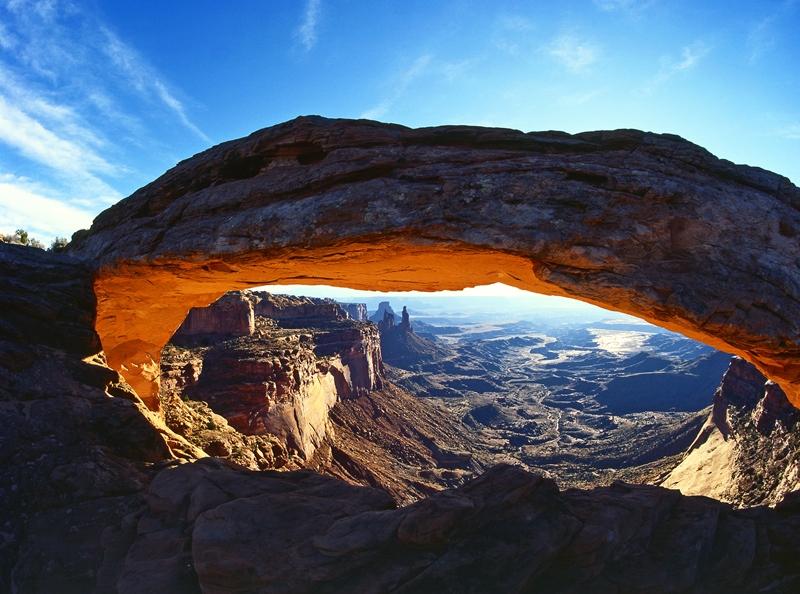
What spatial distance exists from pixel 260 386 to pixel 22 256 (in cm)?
2543

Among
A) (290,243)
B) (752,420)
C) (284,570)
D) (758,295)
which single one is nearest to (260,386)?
(290,243)

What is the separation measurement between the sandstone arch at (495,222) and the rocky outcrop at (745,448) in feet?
36.6

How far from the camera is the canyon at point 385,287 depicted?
9.55 metres

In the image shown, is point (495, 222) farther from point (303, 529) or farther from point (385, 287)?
point (303, 529)

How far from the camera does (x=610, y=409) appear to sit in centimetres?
12025

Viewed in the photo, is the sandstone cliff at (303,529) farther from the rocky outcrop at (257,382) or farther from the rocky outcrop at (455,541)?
the rocky outcrop at (257,382)

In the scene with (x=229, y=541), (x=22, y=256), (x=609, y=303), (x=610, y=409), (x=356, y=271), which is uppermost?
(x=22, y=256)

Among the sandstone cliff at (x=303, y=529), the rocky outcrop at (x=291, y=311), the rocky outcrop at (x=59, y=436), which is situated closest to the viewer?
the sandstone cliff at (x=303, y=529)

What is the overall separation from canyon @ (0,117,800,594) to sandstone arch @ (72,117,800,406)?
0.06 meters

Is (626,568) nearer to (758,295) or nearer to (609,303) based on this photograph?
(609,303)

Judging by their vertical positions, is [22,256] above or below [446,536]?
above

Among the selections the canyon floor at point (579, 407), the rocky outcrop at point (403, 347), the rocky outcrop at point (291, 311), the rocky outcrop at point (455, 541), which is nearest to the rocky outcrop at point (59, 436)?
the rocky outcrop at point (455, 541)

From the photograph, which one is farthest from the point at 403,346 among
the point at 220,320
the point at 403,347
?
the point at 220,320

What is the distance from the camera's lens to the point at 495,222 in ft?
38.3
